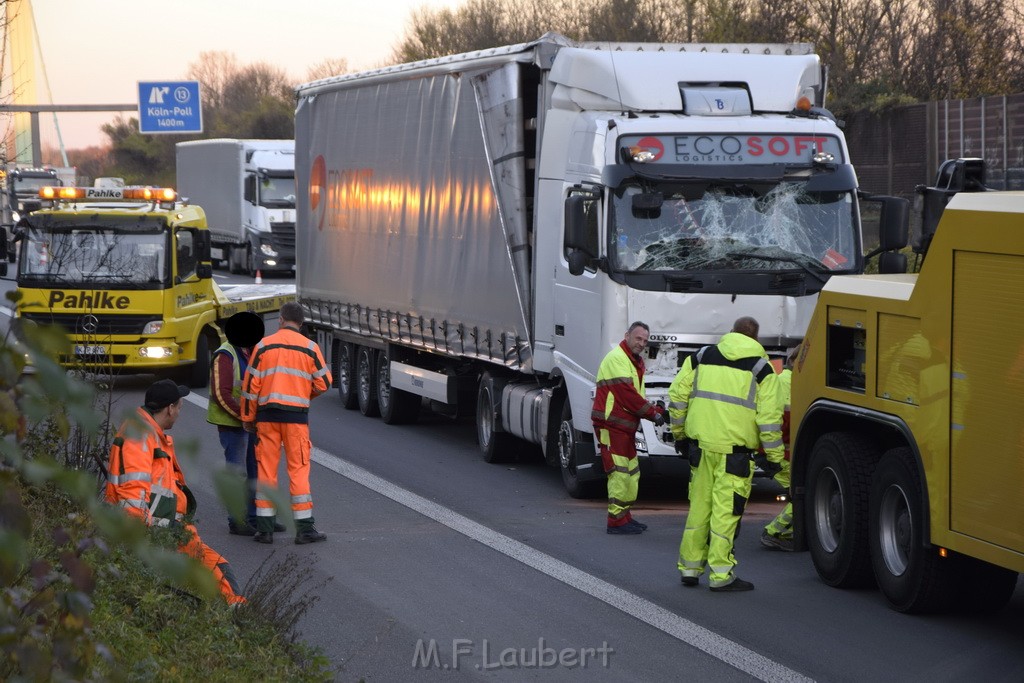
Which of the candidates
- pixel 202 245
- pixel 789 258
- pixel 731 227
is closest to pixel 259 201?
pixel 202 245

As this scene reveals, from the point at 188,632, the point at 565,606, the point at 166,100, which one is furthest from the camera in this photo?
the point at 166,100

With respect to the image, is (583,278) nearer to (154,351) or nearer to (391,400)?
(391,400)

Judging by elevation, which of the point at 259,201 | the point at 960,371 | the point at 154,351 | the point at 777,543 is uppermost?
the point at 259,201

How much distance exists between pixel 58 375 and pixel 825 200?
10074 mm

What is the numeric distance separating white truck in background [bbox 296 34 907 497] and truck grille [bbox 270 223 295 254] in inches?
1004

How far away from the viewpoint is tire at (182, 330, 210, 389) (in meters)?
19.9

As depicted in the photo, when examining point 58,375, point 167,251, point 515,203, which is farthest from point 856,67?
point 58,375

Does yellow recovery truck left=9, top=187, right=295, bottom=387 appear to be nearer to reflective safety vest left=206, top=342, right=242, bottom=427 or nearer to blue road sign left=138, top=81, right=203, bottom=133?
reflective safety vest left=206, top=342, right=242, bottom=427

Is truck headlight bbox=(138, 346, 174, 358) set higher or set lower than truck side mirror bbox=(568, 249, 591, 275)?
lower

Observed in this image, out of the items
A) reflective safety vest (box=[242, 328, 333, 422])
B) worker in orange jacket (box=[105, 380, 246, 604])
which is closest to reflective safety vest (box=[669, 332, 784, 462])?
reflective safety vest (box=[242, 328, 333, 422])

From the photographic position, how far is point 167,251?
19.3m

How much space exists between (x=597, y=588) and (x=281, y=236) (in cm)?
3258

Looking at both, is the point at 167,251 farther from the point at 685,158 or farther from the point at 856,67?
the point at 856,67

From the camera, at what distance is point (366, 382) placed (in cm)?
1766
